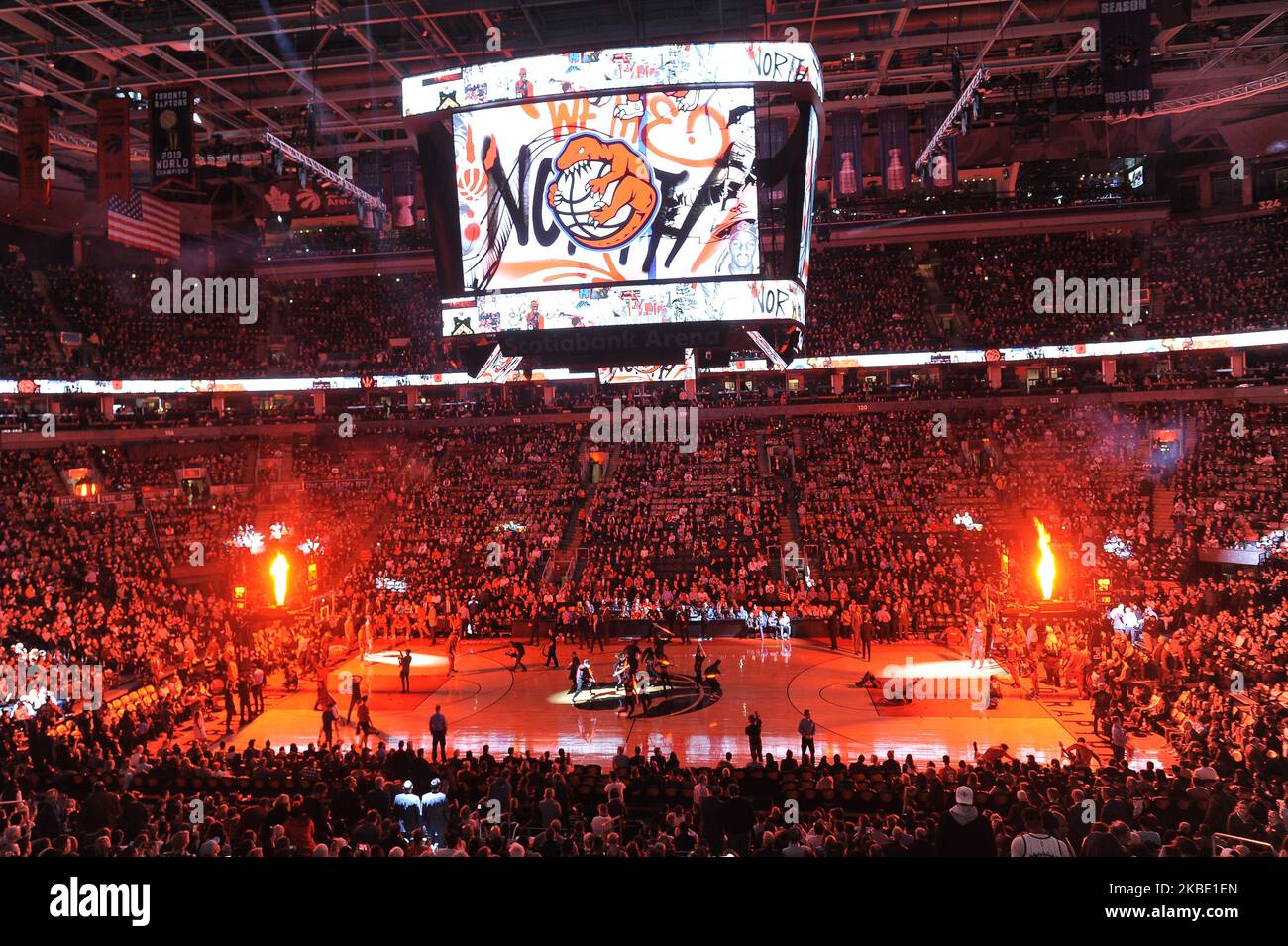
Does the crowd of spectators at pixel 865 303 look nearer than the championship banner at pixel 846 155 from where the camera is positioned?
No

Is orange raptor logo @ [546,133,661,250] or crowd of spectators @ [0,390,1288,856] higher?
orange raptor logo @ [546,133,661,250]

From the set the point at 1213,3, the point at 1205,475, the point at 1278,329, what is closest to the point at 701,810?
the point at 1213,3

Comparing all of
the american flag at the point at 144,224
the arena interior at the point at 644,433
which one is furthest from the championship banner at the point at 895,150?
the american flag at the point at 144,224

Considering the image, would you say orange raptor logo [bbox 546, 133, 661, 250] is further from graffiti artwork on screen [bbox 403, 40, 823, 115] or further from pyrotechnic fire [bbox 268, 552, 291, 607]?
pyrotechnic fire [bbox 268, 552, 291, 607]

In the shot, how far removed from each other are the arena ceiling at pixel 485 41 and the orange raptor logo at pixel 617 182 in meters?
4.96

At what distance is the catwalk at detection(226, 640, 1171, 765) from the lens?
Answer: 15922mm

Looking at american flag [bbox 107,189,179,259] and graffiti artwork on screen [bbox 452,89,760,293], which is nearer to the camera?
graffiti artwork on screen [bbox 452,89,760,293]

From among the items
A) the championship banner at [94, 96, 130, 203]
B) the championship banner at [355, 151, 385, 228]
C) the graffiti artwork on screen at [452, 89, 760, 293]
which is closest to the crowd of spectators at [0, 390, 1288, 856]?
the graffiti artwork on screen at [452, 89, 760, 293]

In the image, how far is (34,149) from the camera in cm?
1733

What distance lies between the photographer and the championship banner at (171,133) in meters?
16.8

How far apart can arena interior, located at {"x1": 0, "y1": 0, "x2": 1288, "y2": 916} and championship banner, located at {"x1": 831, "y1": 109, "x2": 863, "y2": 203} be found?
83 millimetres

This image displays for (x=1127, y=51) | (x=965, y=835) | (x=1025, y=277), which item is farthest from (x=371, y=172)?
(x=1025, y=277)

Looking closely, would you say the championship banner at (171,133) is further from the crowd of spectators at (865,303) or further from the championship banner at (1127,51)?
the crowd of spectators at (865,303)
